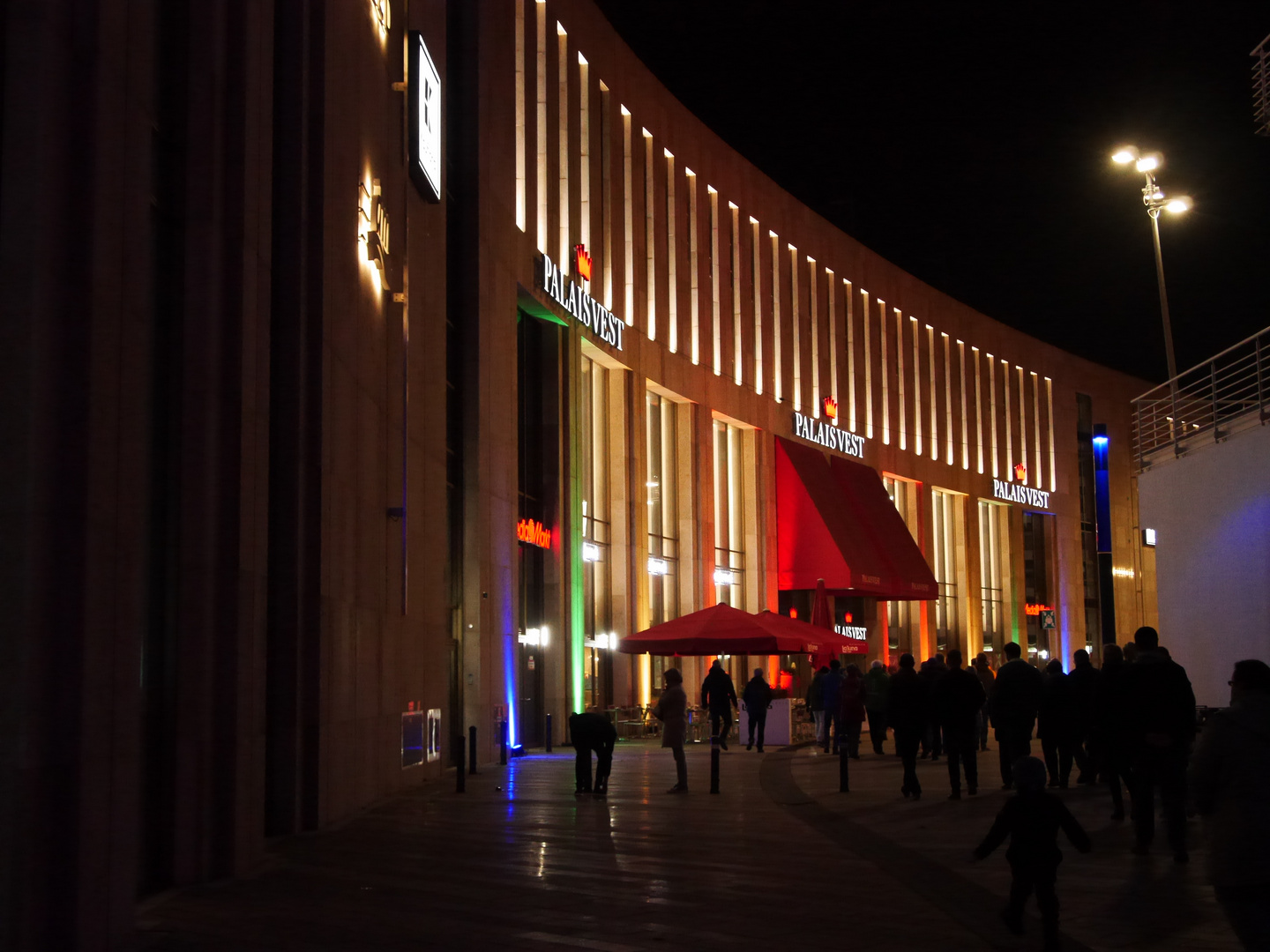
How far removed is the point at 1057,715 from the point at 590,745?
220 inches

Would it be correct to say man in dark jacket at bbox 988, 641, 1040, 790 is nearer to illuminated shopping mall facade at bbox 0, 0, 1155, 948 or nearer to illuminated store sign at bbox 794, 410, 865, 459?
illuminated shopping mall facade at bbox 0, 0, 1155, 948

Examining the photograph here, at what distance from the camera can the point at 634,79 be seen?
34125 mm

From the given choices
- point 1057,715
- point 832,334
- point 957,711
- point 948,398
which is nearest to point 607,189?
point 832,334

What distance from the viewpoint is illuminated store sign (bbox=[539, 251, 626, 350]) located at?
27.7m

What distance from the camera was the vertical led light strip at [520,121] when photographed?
27.2 m

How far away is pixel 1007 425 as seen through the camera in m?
61.1

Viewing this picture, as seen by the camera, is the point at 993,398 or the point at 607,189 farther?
the point at 993,398

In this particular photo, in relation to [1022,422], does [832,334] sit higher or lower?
higher

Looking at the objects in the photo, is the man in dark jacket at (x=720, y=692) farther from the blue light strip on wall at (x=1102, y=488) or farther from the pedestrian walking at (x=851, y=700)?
the blue light strip on wall at (x=1102, y=488)

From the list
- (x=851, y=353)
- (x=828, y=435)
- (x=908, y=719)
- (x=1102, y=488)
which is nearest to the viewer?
(x=908, y=719)

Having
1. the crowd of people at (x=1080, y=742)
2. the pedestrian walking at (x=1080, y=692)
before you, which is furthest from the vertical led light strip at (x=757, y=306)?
the pedestrian walking at (x=1080, y=692)

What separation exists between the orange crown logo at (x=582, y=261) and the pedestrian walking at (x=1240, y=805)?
949 inches

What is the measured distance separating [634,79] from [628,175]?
2525 mm

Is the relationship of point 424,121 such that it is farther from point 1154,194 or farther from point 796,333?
point 796,333
